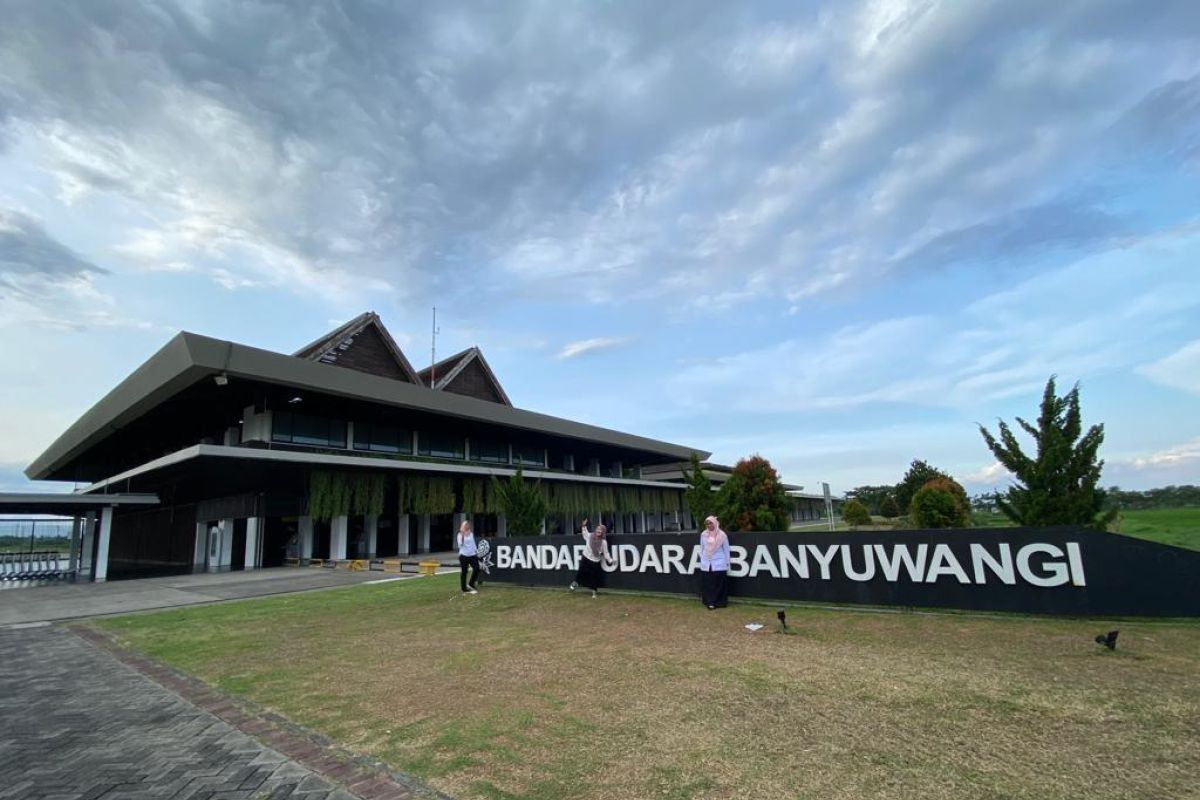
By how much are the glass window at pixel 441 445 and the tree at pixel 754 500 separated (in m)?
21.1

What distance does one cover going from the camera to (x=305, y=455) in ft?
79.4

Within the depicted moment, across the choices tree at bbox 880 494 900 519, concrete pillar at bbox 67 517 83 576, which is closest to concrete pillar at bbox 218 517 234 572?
concrete pillar at bbox 67 517 83 576

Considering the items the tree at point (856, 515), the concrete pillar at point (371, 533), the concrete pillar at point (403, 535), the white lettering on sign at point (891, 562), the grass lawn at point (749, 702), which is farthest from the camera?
the tree at point (856, 515)

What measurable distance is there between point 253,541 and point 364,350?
13.5m

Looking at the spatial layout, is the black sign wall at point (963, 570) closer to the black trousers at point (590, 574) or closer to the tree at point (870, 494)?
the black trousers at point (590, 574)

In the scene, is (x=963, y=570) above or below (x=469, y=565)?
above

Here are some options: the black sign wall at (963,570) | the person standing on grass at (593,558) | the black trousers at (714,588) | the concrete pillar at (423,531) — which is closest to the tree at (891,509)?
the concrete pillar at (423,531)

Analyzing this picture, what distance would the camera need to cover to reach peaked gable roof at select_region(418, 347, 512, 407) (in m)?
43.8

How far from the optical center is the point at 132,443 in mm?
37719

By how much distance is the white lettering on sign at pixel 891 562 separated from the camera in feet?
25.2

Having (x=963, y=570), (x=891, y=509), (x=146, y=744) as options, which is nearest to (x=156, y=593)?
(x=146, y=744)

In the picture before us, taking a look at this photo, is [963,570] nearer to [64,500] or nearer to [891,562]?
[891,562]

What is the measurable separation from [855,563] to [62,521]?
192 feet

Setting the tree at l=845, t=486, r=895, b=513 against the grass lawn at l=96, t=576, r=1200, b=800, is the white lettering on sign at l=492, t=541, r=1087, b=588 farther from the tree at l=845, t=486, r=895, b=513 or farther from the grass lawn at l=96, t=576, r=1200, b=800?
the tree at l=845, t=486, r=895, b=513
